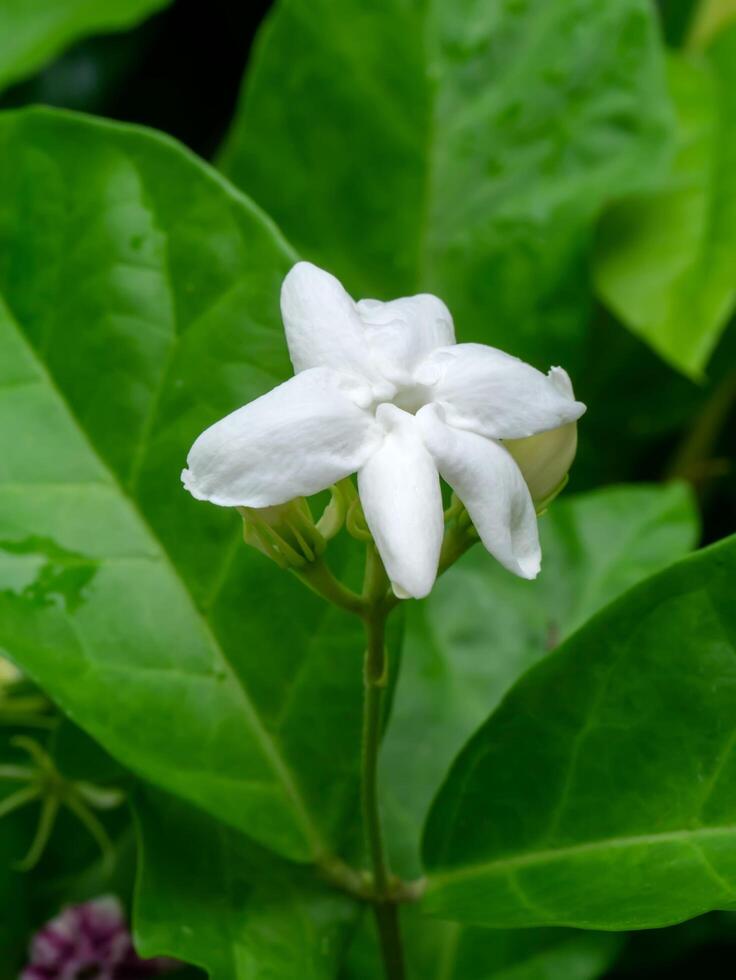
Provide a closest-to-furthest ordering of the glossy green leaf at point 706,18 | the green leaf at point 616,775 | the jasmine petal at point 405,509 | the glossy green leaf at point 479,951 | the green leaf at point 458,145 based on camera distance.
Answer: the jasmine petal at point 405,509
the green leaf at point 616,775
the glossy green leaf at point 479,951
the green leaf at point 458,145
the glossy green leaf at point 706,18

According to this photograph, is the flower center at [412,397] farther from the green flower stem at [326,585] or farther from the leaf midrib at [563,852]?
the leaf midrib at [563,852]

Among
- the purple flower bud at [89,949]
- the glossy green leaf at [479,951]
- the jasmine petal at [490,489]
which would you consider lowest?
the glossy green leaf at [479,951]

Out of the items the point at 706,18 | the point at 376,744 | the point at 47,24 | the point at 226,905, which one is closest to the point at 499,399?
the point at 376,744

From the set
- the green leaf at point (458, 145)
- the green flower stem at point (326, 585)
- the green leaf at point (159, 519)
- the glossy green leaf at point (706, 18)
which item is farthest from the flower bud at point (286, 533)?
the glossy green leaf at point (706, 18)

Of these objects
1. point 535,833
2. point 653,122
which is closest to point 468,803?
point 535,833

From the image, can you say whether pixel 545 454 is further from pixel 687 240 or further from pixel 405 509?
pixel 687 240

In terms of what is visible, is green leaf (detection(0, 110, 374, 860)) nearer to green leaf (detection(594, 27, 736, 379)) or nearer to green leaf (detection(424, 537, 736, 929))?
green leaf (detection(424, 537, 736, 929))

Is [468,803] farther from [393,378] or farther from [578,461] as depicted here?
[578,461]
